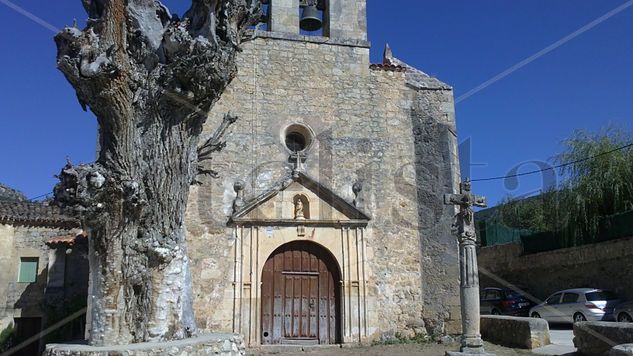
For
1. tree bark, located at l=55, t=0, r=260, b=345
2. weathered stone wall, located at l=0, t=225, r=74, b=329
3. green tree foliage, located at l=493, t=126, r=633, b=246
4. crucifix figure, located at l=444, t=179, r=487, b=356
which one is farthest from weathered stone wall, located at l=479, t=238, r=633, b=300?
weathered stone wall, located at l=0, t=225, r=74, b=329

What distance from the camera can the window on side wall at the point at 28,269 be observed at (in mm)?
13984

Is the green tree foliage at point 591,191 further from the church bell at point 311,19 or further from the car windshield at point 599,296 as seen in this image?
the church bell at point 311,19

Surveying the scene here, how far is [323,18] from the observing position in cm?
1270

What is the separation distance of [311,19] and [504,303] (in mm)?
10437

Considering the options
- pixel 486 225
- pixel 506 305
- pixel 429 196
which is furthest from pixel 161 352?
pixel 486 225

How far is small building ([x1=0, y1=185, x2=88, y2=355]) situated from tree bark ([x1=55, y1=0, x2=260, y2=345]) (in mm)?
8160

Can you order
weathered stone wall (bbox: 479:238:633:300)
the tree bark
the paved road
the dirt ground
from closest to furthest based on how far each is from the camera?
the tree bark, the paved road, the dirt ground, weathered stone wall (bbox: 479:238:633:300)

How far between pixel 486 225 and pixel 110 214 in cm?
1962

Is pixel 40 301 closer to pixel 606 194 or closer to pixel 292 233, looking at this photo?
pixel 292 233

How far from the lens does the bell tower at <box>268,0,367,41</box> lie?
1219cm

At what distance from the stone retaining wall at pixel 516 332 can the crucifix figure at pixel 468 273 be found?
1.86 meters

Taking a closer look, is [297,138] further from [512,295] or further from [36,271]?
[512,295]

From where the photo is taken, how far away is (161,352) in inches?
194

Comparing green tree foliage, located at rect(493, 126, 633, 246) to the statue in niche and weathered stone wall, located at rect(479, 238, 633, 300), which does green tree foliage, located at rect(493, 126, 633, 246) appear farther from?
the statue in niche
